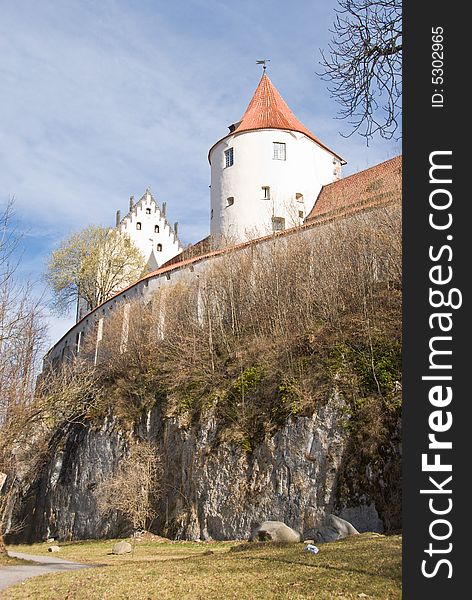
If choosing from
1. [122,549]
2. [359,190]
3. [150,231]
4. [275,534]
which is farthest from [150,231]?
[275,534]

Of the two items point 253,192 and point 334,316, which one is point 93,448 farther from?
point 253,192

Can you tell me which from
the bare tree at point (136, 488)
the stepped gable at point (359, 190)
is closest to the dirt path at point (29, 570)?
the bare tree at point (136, 488)

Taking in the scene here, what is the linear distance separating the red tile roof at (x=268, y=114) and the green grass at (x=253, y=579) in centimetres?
3259

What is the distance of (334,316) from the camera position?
78.8 ft

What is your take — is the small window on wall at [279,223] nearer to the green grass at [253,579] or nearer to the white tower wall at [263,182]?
the white tower wall at [263,182]

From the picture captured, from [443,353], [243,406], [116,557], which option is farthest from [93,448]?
[443,353]

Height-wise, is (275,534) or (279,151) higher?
(279,151)

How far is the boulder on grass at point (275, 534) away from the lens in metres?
16.3

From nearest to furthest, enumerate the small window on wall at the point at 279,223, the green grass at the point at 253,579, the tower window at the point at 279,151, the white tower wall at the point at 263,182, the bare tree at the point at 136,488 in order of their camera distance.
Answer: the green grass at the point at 253,579 → the bare tree at the point at 136,488 → the small window on wall at the point at 279,223 → the white tower wall at the point at 263,182 → the tower window at the point at 279,151

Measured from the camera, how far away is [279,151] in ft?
135

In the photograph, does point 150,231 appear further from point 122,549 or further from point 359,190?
point 122,549

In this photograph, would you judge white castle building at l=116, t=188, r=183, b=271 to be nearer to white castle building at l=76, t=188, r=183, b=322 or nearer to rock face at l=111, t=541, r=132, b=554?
white castle building at l=76, t=188, r=183, b=322

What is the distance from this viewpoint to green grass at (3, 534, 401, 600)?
28.5 feet

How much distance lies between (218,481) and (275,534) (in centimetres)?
584
